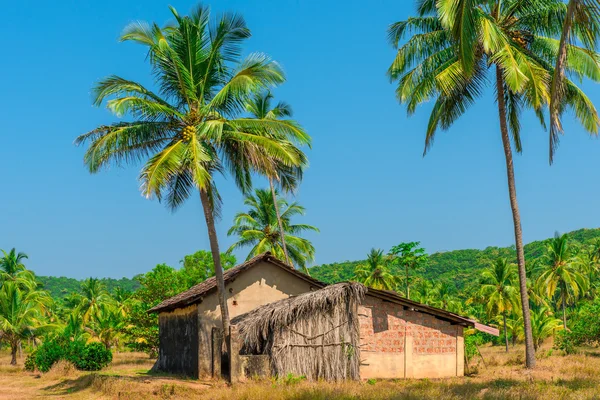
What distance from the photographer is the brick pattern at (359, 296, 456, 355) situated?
22128mm

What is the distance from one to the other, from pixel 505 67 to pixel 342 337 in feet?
33.1

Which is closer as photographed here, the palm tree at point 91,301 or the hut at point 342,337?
the hut at point 342,337

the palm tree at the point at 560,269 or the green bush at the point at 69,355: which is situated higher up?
the palm tree at the point at 560,269

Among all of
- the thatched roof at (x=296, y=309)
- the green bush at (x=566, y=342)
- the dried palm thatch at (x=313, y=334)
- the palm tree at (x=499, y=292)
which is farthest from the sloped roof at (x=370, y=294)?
the palm tree at (x=499, y=292)

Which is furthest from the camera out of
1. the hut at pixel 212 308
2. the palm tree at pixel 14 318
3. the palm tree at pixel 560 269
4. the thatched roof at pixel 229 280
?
the palm tree at pixel 560 269

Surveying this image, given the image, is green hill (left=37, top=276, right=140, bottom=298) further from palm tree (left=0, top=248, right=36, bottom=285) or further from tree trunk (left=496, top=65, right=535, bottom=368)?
tree trunk (left=496, top=65, right=535, bottom=368)

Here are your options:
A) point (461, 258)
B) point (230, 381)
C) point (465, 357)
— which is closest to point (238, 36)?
point (230, 381)

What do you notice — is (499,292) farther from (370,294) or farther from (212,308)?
(212,308)

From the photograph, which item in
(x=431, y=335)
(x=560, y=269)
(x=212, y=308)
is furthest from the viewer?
(x=560, y=269)

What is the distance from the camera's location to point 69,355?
2872 centimetres

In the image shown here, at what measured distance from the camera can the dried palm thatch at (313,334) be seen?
2130 centimetres

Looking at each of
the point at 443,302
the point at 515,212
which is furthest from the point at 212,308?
the point at 443,302

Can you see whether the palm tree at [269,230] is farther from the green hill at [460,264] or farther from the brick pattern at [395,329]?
the green hill at [460,264]

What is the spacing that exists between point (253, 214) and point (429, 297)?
94.0 feet
